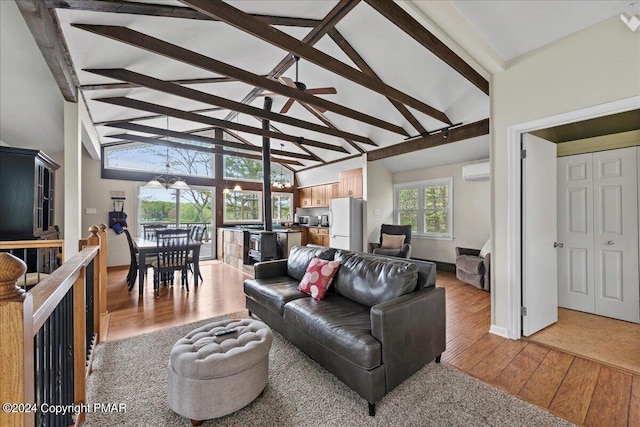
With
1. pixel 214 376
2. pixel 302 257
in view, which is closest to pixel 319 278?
pixel 302 257

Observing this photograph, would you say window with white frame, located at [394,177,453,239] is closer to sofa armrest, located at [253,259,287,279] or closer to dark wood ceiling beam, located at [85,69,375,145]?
dark wood ceiling beam, located at [85,69,375,145]

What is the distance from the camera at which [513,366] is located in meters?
2.12

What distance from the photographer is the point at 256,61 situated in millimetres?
3840

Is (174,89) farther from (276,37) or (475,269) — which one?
(475,269)

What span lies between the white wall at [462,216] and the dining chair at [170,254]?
4.89 m

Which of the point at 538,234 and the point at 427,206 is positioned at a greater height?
the point at 427,206

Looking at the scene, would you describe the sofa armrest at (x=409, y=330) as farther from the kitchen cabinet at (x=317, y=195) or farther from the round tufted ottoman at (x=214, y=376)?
the kitchen cabinet at (x=317, y=195)

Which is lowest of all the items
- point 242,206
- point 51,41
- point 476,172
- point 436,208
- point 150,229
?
point 150,229

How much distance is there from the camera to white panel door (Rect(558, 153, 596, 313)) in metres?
3.15

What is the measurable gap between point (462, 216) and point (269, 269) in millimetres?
4186

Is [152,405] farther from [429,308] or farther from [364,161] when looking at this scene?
[364,161]

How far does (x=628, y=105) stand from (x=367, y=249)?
4790 mm

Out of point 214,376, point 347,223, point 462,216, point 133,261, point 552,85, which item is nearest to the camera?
point 214,376

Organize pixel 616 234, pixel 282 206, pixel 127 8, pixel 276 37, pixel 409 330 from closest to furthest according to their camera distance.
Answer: pixel 409 330
pixel 127 8
pixel 276 37
pixel 616 234
pixel 282 206
